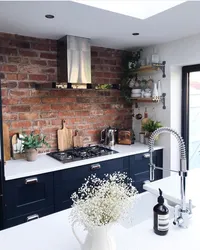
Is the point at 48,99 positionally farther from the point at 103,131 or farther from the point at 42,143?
the point at 103,131

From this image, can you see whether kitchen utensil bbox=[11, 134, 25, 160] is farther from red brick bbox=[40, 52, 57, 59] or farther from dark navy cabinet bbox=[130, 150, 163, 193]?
dark navy cabinet bbox=[130, 150, 163, 193]

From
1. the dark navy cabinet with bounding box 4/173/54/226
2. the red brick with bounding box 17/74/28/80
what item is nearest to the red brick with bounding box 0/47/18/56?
the red brick with bounding box 17/74/28/80

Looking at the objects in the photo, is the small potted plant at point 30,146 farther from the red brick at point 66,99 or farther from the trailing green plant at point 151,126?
the trailing green plant at point 151,126

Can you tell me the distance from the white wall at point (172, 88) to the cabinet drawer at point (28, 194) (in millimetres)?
1631

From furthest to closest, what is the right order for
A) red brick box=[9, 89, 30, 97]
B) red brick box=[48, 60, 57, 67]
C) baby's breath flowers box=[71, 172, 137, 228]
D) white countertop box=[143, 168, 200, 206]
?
red brick box=[48, 60, 57, 67], red brick box=[9, 89, 30, 97], white countertop box=[143, 168, 200, 206], baby's breath flowers box=[71, 172, 137, 228]

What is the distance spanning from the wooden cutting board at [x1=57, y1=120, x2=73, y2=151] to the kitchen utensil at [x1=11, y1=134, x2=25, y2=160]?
482 mm

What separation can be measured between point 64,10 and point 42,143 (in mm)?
1479

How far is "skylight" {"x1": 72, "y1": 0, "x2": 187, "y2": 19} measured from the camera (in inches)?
74.5

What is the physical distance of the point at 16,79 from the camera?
2.66 m

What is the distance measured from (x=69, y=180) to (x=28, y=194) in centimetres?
42

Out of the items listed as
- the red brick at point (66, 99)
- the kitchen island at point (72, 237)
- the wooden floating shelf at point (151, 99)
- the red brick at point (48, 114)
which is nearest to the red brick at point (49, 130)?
the red brick at point (48, 114)

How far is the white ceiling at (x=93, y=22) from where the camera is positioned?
1913 mm

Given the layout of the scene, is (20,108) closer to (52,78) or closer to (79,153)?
(52,78)

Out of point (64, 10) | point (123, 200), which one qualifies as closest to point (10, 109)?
point (64, 10)
